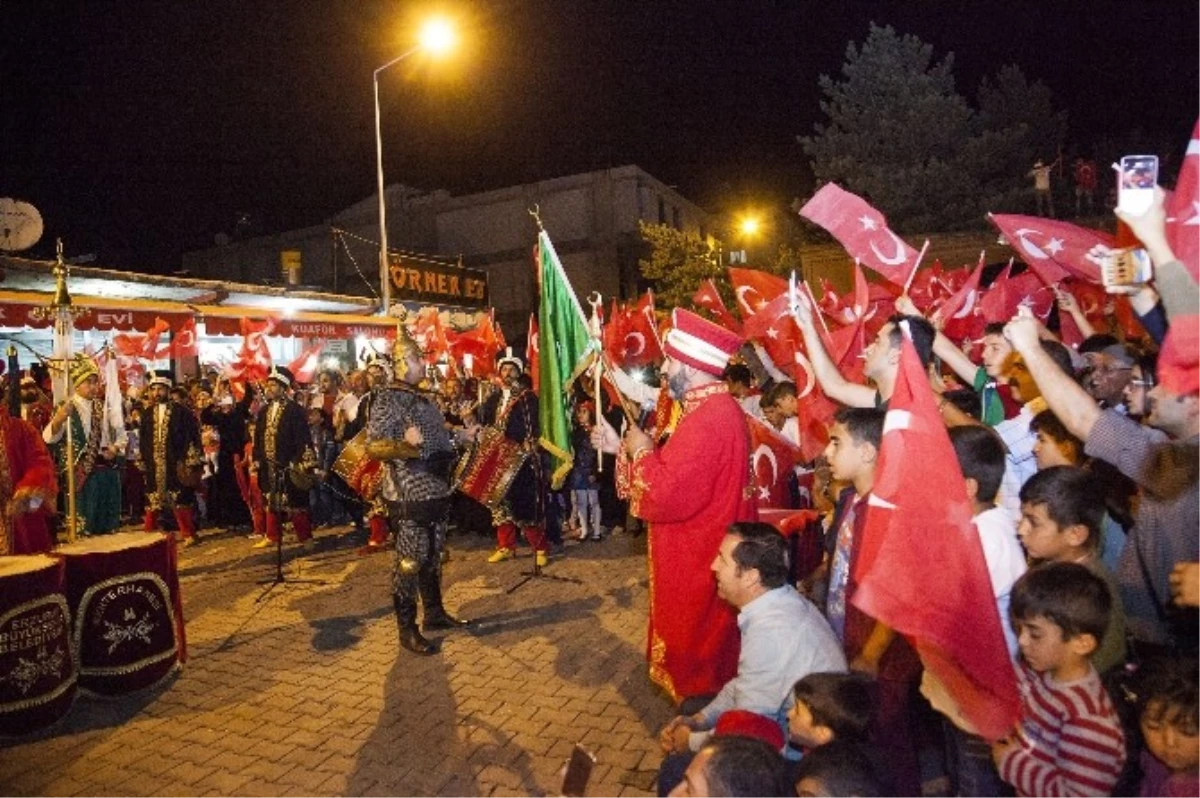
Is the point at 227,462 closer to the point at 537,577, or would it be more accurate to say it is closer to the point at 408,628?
the point at 537,577

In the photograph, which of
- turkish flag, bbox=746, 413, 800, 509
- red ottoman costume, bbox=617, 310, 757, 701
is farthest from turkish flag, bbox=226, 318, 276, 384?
red ottoman costume, bbox=617, 310, 757, 701

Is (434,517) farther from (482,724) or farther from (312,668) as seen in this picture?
(482,724)

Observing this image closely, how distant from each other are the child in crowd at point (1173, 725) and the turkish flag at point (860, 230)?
13.5ft

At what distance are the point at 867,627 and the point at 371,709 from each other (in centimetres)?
351

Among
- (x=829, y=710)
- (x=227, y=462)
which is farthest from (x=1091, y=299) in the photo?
(x=227, y=462)

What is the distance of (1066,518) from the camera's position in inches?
114

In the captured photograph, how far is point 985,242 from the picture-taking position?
16.2 meters

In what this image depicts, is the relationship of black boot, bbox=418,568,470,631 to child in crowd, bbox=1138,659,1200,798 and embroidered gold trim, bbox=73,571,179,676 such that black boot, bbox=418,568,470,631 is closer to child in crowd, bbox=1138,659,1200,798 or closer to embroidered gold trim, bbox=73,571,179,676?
embroidered gold trim, bbox=73,571,179,676

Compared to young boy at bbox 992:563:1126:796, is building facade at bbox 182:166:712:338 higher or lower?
higher

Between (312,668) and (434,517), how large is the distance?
4.85 ft

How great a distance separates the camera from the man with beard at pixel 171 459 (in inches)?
427

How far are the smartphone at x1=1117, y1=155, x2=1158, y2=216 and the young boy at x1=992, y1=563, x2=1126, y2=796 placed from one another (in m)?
1.36

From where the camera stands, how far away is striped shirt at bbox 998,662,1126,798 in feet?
7.66

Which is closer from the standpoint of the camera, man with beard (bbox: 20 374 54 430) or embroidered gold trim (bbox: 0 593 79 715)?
embroidered gold trim (bbox: 0 593 79 715)
